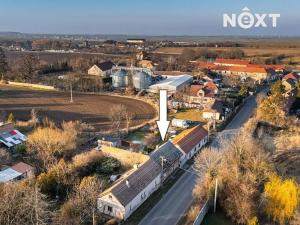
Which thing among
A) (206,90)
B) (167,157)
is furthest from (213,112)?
(167,157)

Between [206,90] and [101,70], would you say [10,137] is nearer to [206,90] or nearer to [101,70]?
[206,90]

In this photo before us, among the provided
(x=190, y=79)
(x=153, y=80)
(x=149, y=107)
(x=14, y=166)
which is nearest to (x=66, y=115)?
(x=149, y=107)

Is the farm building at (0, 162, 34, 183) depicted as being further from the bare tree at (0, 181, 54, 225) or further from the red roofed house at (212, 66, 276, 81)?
the red roofed house at (212, 66, 276, 81)

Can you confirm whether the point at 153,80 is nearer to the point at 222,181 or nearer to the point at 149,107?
the point at 149,107

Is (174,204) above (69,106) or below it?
below

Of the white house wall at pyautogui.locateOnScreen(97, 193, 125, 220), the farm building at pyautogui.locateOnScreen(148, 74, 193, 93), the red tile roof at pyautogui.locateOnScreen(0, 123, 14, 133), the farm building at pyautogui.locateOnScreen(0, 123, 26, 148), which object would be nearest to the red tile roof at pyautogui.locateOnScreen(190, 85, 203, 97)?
the farm building at pyautogui.locateOnScreen(148, 74, 193, 93)

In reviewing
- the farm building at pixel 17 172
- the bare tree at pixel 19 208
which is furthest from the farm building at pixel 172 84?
the bare tree at pixel 19 208

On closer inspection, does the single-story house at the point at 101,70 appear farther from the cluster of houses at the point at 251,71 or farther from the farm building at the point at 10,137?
the farm building at the point at 10,137
